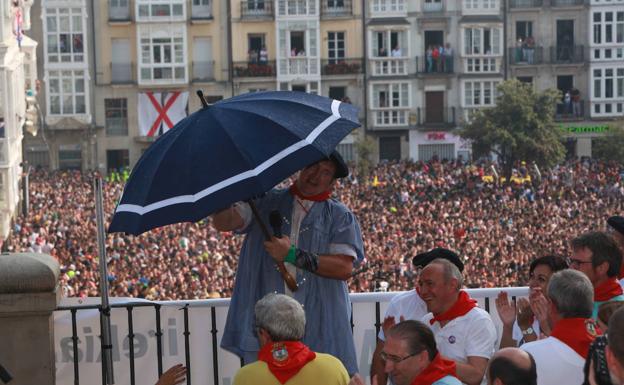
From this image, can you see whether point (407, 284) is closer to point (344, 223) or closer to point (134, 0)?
point (344, 223)

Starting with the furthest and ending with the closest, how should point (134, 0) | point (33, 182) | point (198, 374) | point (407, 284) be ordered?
point (134, 0) → point (33, 182) → point (407, 284) → point (198, 374)

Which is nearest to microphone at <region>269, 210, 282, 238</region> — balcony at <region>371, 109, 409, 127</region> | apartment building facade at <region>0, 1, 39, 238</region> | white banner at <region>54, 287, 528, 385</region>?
white banner at <region>54, 287, 528, 385</region>

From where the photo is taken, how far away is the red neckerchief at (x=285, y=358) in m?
6.00

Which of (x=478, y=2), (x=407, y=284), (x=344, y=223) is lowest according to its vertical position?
(x=407, y=284)

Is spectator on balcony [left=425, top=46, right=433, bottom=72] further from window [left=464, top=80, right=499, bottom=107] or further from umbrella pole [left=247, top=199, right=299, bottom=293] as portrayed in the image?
umbrella pole [left=247, top=199, right=299, bottom=293]

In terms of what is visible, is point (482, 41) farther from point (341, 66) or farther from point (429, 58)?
point (341, 66)

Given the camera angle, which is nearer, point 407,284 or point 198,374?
point 198,374

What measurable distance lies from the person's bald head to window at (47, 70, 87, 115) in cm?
5051

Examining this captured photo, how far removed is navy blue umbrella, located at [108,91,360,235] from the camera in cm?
636

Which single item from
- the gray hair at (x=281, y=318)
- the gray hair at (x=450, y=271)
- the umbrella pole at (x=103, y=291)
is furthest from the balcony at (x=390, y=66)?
the gray hair at (x=281, y=318)

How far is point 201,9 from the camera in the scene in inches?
2200

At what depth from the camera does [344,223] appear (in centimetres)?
689

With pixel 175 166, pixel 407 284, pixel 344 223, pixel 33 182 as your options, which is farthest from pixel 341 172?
pixel 33 182

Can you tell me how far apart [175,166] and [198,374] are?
2219 millimetres
